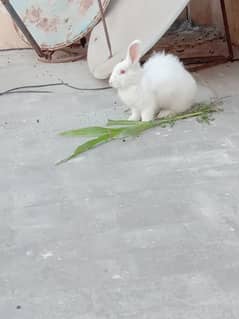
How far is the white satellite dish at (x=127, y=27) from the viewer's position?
340 cm

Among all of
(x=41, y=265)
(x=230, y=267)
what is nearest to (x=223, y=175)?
(x=230, y=267)

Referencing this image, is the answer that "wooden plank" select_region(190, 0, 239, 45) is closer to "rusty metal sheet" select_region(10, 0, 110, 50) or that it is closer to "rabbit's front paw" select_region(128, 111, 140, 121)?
"rusty metal sheet" select_region(10, 0, 110, 50)

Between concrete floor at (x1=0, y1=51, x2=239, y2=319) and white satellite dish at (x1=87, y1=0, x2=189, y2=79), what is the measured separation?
0.35m

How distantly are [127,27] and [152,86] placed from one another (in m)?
0.81

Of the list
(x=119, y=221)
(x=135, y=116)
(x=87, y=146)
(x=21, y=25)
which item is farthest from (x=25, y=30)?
(x=119, y=221)

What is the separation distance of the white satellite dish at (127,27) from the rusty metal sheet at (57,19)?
0.35ft

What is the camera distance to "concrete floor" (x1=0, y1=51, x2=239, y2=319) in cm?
186

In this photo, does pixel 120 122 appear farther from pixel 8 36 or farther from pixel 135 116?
pixel 8 36

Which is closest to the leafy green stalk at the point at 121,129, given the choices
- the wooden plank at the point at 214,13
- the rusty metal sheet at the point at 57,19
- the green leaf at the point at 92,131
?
the green leaf at the point at 92,131

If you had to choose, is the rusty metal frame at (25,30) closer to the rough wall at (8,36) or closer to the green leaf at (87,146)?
the rough wall at (8,36)

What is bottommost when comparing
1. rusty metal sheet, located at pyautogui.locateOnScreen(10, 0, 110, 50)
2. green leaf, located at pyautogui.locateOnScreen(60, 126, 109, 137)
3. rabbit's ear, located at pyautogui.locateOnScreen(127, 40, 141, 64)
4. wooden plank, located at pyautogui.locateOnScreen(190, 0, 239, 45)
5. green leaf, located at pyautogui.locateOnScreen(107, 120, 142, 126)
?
wooden plank, located at pyautogui.locateOnScreen(190, 0, 239, 45)

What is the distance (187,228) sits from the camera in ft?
7.22

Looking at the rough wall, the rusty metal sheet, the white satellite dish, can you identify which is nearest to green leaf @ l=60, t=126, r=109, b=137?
the white satellite dish

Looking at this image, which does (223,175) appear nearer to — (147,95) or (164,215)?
(164,215)
